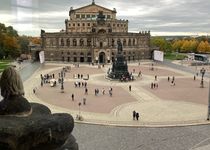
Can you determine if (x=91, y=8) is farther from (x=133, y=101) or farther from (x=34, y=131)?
(x=34, y=131)

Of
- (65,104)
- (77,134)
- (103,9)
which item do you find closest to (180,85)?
(65,104)

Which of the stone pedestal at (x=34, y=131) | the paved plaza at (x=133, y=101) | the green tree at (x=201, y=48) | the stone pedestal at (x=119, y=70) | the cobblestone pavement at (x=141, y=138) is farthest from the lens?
the green tree at (x=201, y=48)

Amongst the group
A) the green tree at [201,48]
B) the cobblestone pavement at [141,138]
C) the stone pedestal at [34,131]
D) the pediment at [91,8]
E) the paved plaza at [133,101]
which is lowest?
the paved plaza at [133,101]

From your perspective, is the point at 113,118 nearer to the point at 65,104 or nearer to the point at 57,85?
the point at 65,104

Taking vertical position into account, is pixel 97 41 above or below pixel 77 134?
above

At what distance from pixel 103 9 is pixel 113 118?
296 ft

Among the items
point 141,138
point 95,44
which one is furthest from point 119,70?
point 141,138

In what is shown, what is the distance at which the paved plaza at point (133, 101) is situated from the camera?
31328 millimetres

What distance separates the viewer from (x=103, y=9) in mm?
117938

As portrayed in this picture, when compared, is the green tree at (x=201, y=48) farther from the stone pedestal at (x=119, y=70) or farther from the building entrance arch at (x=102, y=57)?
the stone pedestal at (x=119, y=70)

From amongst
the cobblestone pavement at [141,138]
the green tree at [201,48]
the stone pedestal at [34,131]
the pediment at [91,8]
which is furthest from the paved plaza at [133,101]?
the green tree at [201,48]

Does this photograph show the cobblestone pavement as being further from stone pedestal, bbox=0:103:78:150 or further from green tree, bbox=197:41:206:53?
green tree, bbox=197:41:206:53

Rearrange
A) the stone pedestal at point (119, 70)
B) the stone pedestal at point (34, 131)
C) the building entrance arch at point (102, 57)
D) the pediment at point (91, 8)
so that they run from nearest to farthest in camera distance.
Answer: the stone pedestal at point (34, 131) → the stone pedestal at point (119, 70) → the building entrance arch at point (102, 57) → the pediment at point (91, 8)

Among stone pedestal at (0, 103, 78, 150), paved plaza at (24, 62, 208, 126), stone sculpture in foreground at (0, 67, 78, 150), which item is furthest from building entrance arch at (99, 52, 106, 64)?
stone pedestal at (0, 103, 78, 150)
